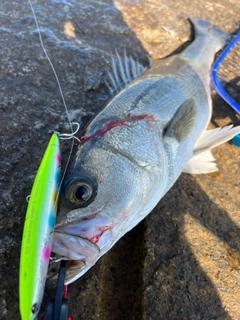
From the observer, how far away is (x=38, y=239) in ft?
4.23

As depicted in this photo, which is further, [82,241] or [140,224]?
[140,224]

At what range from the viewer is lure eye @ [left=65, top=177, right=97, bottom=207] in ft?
4.87

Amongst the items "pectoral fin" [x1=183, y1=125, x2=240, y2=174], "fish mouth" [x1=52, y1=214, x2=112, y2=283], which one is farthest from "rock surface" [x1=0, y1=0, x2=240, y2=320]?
"fish mouth" [x1=52, y1=214, x2=112, y2=283]

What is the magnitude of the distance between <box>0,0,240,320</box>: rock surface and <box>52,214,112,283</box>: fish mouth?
474mm

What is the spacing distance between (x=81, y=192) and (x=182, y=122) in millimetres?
988

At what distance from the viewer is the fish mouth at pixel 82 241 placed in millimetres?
1276

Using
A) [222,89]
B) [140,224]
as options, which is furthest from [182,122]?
[222,89]

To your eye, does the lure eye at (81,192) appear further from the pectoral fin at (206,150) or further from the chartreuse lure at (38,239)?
the pectoral fin at (206,150)

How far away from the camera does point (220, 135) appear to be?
228 cm

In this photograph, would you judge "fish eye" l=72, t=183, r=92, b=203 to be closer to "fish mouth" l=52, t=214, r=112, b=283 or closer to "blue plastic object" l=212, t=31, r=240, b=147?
"fish mouth" l=52, t=214, r=112, b=283

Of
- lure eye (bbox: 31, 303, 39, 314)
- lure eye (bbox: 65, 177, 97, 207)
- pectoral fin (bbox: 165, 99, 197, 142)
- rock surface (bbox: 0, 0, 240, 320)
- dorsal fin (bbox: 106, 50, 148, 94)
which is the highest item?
pectoral fin (bbox: 165, 99, 197, 142)

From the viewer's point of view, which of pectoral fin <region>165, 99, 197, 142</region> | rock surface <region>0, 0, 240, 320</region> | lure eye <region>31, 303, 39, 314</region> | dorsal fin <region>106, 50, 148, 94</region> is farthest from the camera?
dorsal fin <region>106, 50, 148, 94</region>

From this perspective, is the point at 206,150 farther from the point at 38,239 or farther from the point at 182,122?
the point at 38,239

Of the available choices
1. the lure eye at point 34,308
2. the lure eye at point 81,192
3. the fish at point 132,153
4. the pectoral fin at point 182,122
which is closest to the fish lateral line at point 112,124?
the fish at point 132,153
